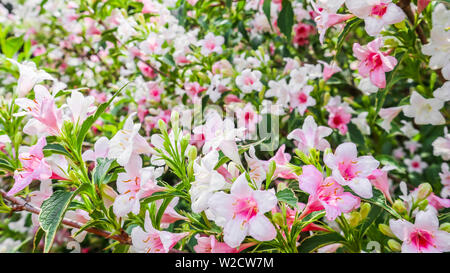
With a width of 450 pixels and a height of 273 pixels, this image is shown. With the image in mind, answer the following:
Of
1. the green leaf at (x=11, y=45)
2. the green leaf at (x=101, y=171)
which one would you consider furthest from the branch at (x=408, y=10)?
the green leaf at (x=11, y=45)

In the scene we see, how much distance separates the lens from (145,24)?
2064 millimetres

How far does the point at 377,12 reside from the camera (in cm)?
98

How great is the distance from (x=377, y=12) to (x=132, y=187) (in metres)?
0.82

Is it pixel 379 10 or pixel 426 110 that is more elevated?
pixel 379 10

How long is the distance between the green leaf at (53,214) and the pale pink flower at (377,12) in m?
0.88

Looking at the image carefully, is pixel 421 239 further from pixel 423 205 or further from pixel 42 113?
pixel 42 113

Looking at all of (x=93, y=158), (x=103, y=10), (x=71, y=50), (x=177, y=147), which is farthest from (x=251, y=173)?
(x=71, y=50)

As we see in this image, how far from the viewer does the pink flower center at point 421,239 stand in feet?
2.83

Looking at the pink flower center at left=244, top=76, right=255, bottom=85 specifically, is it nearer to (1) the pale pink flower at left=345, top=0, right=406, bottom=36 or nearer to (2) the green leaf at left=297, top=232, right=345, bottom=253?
(1) the pale pink flower at left=345, top=0, right=406, bottom=36

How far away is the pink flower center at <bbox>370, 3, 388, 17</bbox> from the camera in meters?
0.96

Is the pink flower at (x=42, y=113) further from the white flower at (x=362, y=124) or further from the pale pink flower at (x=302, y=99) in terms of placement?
the white flower at (x=362, y=124)

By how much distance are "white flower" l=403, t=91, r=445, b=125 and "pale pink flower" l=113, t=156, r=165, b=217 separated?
101cm

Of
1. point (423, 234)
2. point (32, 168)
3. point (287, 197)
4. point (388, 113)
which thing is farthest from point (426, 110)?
point (32, 168)
